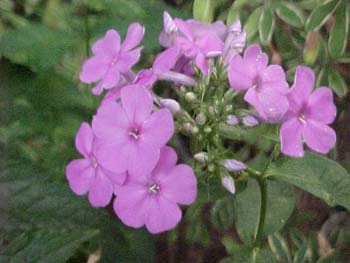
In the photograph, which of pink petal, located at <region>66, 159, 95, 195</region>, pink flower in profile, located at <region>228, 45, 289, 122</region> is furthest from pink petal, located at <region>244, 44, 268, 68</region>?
pink petal, located at <region>66, 159, 95, 195</region>

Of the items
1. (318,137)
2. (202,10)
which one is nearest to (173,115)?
(318,137)

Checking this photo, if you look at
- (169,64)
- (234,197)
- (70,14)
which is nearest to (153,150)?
(169,64)

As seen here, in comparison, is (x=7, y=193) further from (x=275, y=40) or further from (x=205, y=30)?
(x=275, y=40)

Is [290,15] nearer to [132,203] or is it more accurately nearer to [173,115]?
[173,115]

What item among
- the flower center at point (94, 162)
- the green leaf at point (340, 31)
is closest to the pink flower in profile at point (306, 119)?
the flower center at point (94, 162)

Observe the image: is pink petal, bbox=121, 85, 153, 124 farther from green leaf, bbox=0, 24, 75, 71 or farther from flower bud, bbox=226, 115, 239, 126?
green leaf, bbox=0, 24, 75, 71
